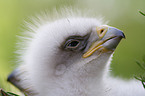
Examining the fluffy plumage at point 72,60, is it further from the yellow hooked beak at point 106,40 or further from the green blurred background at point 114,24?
the green blurred background at point 114,24

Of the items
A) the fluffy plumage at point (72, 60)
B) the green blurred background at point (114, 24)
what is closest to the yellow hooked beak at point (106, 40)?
the fluffy plumage at point (72, 60)

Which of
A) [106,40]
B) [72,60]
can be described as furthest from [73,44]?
[106,40]

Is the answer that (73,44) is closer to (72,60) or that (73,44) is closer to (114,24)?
(72,60)

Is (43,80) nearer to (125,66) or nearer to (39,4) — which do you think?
(125,66)

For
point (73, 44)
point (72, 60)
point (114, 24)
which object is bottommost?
point (114, 24)

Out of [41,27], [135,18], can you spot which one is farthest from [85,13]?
[135,18]

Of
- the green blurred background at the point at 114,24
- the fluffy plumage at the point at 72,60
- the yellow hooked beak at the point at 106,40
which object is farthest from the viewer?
the green blurred background at the point at 114,24
